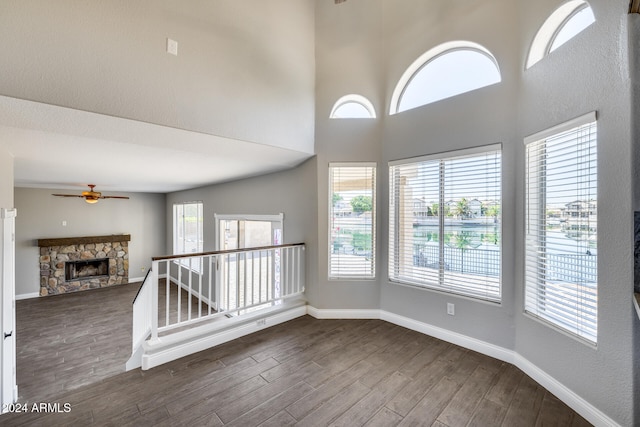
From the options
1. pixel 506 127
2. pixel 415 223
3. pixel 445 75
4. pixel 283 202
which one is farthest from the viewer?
pixel 283 202

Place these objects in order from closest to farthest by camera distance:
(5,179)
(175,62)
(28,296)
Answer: (175,62) → (5,179) → (28,296)

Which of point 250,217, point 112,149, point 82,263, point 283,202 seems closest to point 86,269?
point 82,263

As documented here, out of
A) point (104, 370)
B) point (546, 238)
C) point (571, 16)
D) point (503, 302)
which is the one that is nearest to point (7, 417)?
point (104, 370)

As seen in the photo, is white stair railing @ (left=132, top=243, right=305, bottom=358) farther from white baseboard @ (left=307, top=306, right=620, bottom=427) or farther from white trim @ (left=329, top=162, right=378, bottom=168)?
white trim @ (left=329, top=162, right=378, bottom=168)

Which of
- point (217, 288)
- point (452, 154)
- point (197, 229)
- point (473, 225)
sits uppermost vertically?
point (452, 154)

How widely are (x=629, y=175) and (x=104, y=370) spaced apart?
5710mm

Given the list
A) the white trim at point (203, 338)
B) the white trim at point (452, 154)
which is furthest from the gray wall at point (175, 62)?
the white trim at point (203, 338)

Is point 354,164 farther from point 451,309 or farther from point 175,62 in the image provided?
point 175,62

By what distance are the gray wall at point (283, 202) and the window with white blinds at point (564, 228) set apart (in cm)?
232

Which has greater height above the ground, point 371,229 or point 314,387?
point 371,229

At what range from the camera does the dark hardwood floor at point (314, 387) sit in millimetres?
1833

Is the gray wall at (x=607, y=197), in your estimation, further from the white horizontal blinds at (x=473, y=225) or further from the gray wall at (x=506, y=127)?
the white horizontal blinds at (x=473, y=225)

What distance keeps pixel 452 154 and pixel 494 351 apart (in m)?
2.04

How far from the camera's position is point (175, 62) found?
90.1 inches
